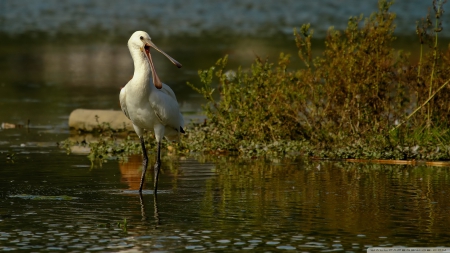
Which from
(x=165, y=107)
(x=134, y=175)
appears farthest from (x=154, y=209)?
(x=134, y=175)

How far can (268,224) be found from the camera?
9.85 m

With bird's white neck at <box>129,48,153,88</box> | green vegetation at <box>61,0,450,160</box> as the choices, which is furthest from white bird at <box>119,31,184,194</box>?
green vegetation at <box>61,0,450,160</box>

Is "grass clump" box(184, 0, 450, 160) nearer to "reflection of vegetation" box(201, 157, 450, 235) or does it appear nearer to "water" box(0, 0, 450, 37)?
"reflection of vegetation" box(201, 157, 450, 235)

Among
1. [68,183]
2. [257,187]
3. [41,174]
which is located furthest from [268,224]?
[41,174]

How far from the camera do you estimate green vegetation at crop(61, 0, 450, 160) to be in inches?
585

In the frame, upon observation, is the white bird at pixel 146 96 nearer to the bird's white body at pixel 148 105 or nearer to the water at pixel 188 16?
the bird's white body at pixel 148 105

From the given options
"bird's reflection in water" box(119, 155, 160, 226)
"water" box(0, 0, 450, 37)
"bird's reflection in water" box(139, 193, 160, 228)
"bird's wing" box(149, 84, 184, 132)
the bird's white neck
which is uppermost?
"water" box(0, 0, 450, 37)

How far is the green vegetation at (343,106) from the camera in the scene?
48.7 feet

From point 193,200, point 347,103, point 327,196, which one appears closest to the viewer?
point 193,200

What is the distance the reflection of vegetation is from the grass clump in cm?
80

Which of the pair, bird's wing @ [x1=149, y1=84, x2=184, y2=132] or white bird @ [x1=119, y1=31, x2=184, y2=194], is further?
bird's wing @ [x1=149, y1=84, x2=184, y2=132]

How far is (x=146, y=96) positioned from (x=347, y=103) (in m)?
3.82

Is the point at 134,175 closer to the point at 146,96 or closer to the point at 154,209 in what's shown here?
the point at 146,96

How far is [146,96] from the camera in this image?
12.4m
